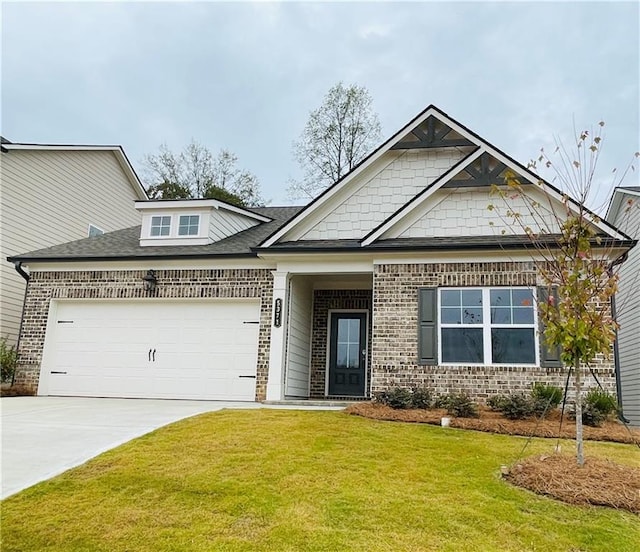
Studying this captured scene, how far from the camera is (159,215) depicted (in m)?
13.6

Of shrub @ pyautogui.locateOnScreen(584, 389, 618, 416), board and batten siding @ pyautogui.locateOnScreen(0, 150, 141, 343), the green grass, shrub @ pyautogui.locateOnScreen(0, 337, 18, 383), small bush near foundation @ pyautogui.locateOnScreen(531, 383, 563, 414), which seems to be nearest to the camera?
the green grass

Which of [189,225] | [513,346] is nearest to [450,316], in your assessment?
[513,346]

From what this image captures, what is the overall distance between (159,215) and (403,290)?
22.6 feet

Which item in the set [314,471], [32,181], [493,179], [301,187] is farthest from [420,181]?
[301,187]

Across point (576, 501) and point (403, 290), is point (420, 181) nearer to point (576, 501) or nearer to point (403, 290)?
point (403, 290)

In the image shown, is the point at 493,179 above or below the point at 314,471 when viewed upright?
above

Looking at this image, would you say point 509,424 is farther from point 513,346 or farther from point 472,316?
point 472,316

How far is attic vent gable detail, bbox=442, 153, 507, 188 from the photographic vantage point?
10.7 m

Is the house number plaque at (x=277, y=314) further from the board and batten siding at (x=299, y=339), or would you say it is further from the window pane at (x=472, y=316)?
the window pane at (x=472, y=316)

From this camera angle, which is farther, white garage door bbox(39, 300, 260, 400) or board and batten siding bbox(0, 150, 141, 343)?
board and batten siding bbox(0, 150, 141, 343)

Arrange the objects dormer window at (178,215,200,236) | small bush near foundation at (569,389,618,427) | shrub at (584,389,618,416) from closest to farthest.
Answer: small bush near foundation at (569,389,618,427) → shrub at (584,389,618,416) → dormer window at (178,215,200,236)

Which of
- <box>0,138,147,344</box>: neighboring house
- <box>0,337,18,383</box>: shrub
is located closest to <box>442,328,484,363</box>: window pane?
<box>0,337,18,383</box>: shrub

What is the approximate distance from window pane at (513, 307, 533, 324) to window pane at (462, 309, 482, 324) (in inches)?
24.5

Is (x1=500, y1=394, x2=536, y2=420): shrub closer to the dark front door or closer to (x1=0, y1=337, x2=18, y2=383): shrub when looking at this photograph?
the dark front door
